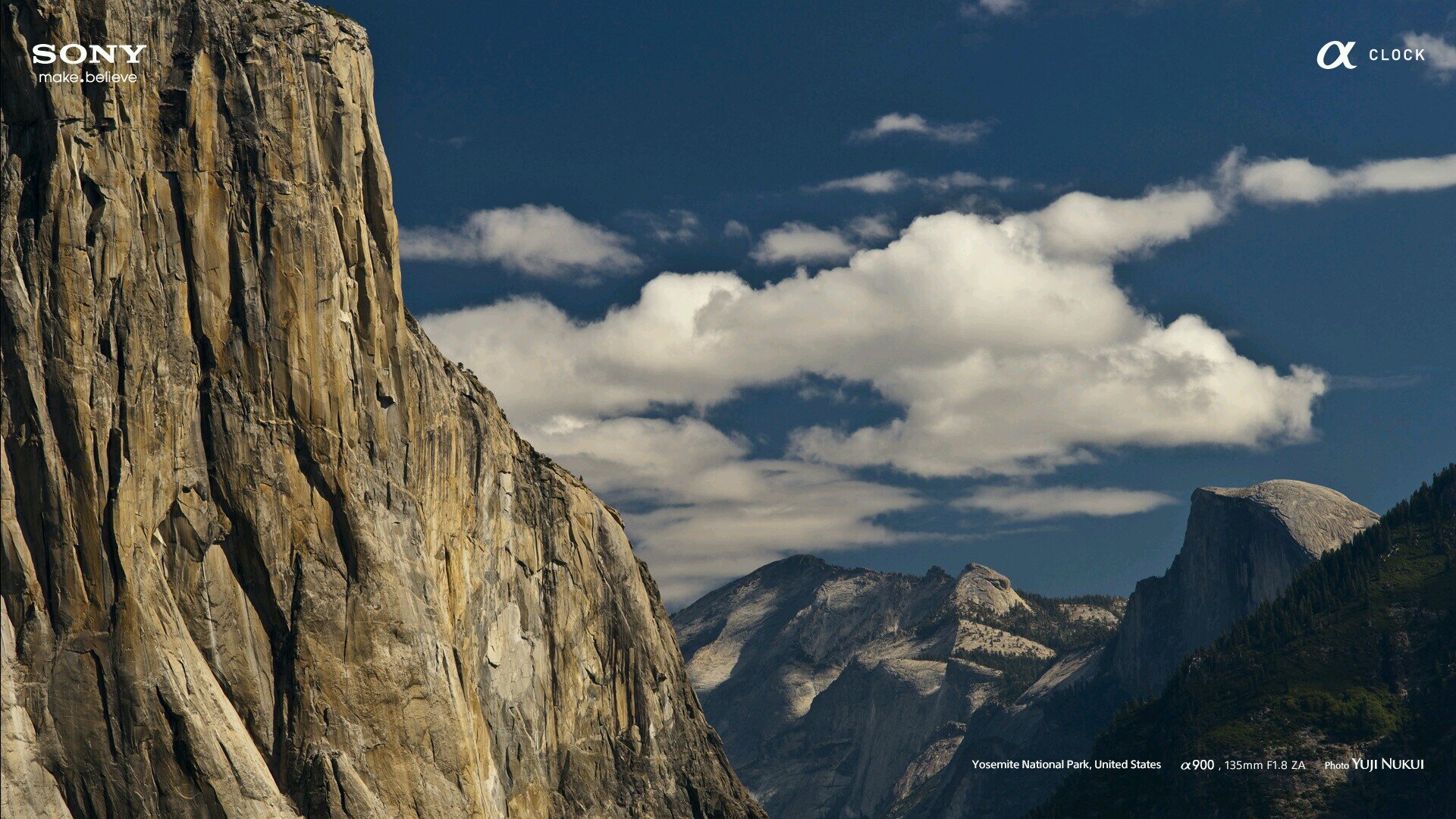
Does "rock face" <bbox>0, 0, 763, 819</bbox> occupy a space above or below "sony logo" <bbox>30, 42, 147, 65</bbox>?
below

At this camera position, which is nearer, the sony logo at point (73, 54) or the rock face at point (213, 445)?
the rock face at point (213, 445)

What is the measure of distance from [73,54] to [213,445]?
1856 cm

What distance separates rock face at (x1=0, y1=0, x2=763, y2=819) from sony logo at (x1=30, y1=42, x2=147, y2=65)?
594mm

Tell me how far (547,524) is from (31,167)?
67.2 m

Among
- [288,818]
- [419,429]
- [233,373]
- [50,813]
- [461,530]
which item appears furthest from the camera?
[461,530]

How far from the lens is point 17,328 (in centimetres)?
7150

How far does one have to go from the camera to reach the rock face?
231ft

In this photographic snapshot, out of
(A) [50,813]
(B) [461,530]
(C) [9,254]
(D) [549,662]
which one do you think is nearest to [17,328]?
(C) [9,254]

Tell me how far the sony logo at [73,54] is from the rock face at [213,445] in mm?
594

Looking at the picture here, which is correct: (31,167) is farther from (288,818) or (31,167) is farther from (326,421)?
(288,818)

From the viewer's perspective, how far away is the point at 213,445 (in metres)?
77.5

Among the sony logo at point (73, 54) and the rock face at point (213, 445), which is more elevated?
the sony logo at point (73, 54)

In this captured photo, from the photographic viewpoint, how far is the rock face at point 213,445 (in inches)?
2773

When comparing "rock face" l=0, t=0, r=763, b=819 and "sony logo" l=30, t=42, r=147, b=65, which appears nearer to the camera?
"rock face" l=0, t=0, r=763, b=819
